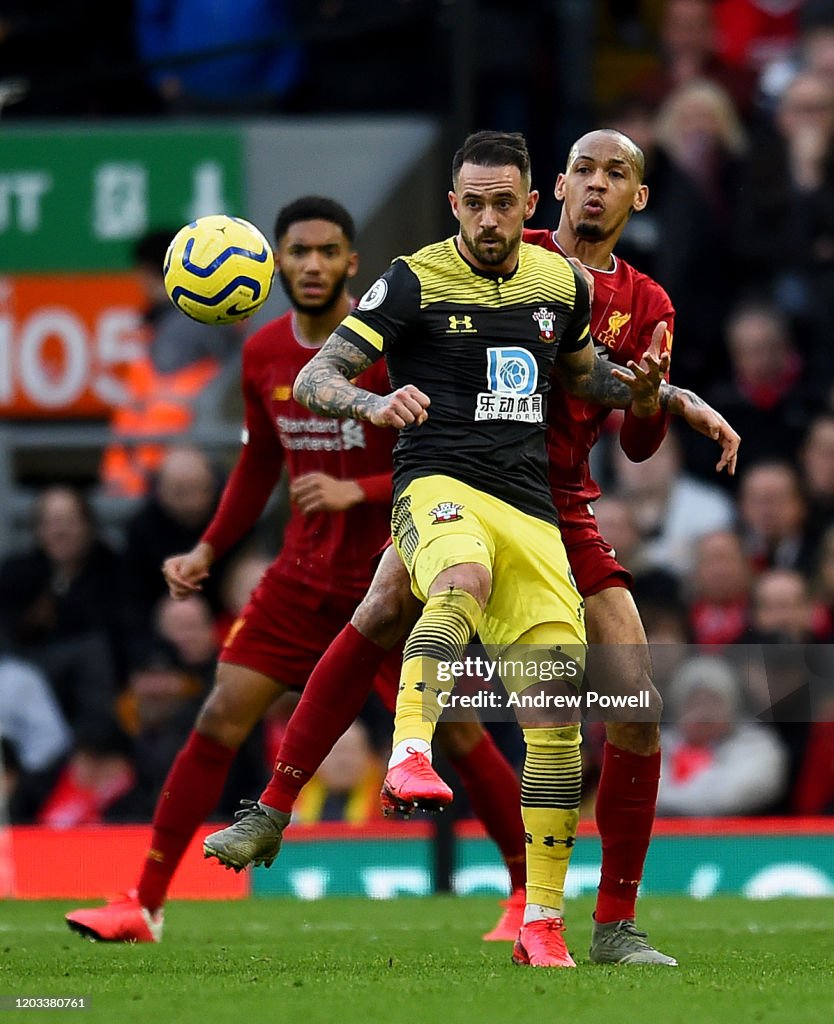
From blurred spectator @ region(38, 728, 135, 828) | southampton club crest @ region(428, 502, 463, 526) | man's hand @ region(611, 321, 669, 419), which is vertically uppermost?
man's hand @ region(611, 321, 669, 419)

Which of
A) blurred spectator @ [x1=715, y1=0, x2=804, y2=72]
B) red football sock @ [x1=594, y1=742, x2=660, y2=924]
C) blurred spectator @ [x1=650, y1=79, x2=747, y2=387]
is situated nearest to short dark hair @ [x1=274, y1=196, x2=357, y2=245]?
red football sock @ [x1=594, y1=742, x2=660, y2=924]

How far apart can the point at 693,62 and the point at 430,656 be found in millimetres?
7829

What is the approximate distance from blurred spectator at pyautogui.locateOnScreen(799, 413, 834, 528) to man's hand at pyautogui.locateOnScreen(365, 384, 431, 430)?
6.02 meters

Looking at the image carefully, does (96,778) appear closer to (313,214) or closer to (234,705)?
(234,705)

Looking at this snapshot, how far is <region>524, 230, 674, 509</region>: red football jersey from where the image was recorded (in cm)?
689

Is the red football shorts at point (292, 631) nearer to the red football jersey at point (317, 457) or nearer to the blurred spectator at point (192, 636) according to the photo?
the red football jersey at point (317, 457)

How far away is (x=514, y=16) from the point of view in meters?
12.9

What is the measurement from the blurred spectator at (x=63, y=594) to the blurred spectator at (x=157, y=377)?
1.57ft

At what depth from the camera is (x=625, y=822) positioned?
22.0 feet

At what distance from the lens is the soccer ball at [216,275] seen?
703 centimetres

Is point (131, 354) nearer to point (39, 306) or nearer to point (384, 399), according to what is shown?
point (39, 306)

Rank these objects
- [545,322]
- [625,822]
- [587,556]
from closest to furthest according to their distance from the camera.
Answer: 1. [545,322]
2. [625,822]
3. [587,556]

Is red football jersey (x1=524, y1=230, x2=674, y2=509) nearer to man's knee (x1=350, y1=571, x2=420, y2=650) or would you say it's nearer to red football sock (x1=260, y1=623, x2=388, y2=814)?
man's knee (x1=350, y1=571, x2=420, y2=650)

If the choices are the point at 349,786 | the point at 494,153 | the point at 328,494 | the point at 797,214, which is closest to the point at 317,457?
the point at 328,494
